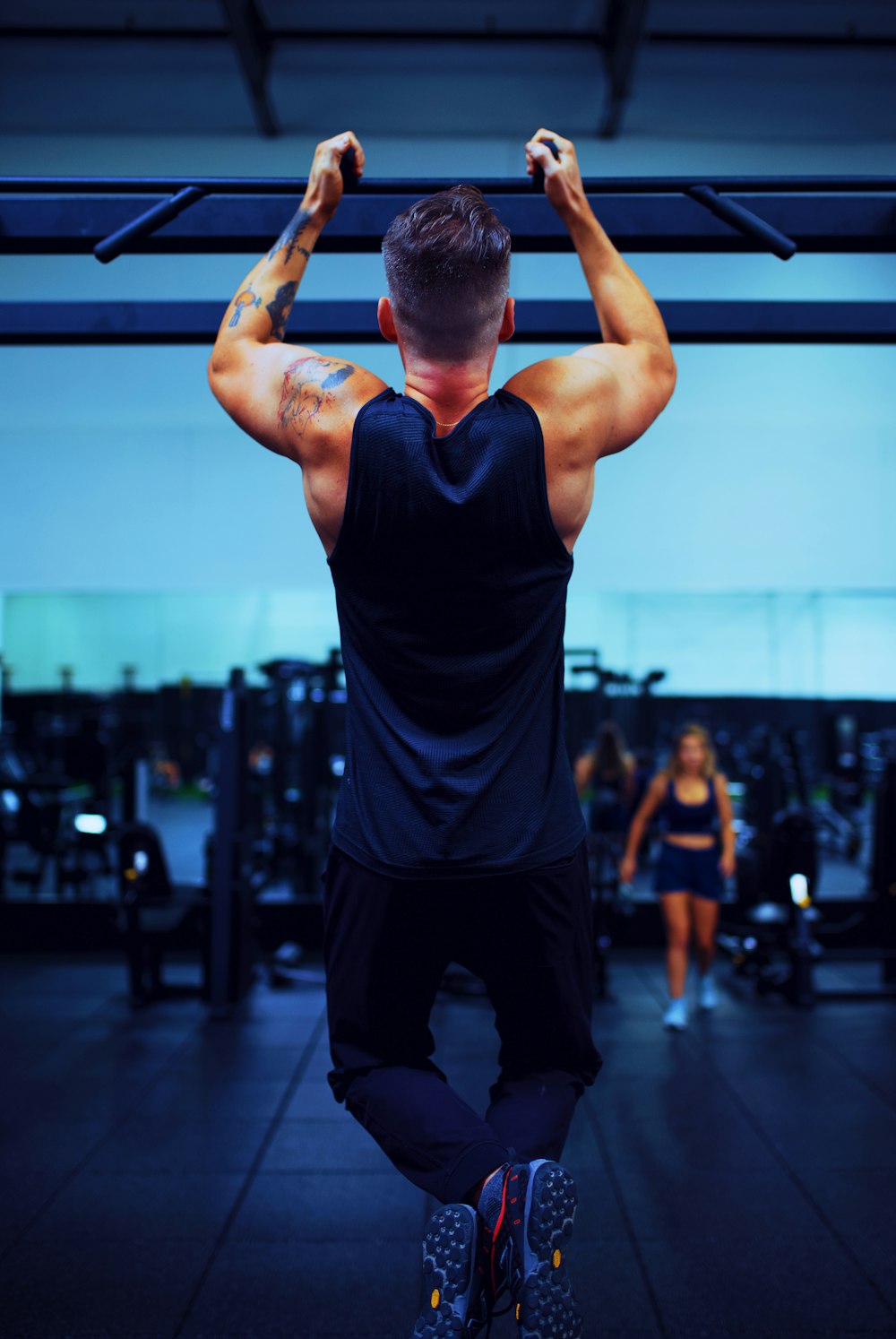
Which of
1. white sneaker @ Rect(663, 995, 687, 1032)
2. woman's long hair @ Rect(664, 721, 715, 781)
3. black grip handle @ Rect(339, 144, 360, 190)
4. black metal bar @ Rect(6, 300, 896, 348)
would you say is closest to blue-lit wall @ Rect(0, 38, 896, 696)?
woman's long hair @ Rect(664, 721, 715, 781)

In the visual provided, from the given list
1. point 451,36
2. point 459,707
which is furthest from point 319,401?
point 451,36

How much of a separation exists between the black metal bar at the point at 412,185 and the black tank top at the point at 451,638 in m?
0.60

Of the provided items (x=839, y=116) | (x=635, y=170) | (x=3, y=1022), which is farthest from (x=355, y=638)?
(x=839, y=116)

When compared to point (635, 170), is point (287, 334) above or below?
below

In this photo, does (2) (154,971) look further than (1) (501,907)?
Yes

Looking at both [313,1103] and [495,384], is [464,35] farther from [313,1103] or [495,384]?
[313,1103]

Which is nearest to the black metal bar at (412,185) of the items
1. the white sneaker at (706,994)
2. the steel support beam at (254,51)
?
the white sneaker at (706,994)

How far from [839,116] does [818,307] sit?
5.91 m

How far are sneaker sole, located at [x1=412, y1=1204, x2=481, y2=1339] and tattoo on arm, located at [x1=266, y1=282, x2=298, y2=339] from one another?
1.23 meters

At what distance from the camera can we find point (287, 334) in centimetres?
202

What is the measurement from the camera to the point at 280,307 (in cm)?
151

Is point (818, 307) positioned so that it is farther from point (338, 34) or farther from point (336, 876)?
point (338, 34)

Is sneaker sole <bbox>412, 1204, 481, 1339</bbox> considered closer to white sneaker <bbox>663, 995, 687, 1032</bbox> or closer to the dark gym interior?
the dark gym interior

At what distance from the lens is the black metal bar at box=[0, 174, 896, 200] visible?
174 cm
